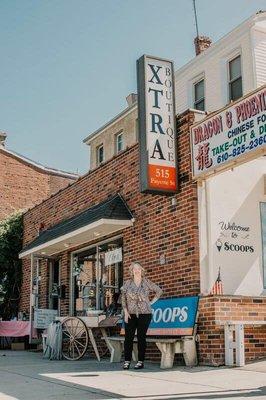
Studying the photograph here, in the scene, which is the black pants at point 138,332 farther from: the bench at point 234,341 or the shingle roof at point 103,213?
the shingle roof at point 103,213

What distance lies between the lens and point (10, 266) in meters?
18.4

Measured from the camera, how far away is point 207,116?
9.55 m

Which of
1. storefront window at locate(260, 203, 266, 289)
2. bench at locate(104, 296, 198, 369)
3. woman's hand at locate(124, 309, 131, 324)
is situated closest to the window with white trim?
storefront window at locate(260, 203, 266, 289)

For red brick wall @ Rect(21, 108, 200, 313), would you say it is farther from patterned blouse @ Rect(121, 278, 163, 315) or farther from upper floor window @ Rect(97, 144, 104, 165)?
upper floor window @ Rect(97, 144, 104, 165)

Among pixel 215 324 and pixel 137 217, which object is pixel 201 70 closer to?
pixel 137 217

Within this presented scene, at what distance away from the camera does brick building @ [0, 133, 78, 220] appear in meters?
25.3

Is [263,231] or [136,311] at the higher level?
[263,231]

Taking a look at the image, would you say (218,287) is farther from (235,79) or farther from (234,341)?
(235,79)

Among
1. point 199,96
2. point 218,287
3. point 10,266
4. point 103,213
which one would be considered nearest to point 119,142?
point 199,96

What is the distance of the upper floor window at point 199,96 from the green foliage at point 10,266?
7.48m

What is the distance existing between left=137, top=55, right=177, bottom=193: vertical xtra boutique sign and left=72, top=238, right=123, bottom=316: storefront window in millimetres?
2639

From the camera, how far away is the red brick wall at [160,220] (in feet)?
31.7

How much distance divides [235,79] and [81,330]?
428 inches

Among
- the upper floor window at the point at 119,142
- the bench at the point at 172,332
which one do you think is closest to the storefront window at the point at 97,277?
the bench at the point at 172,332
